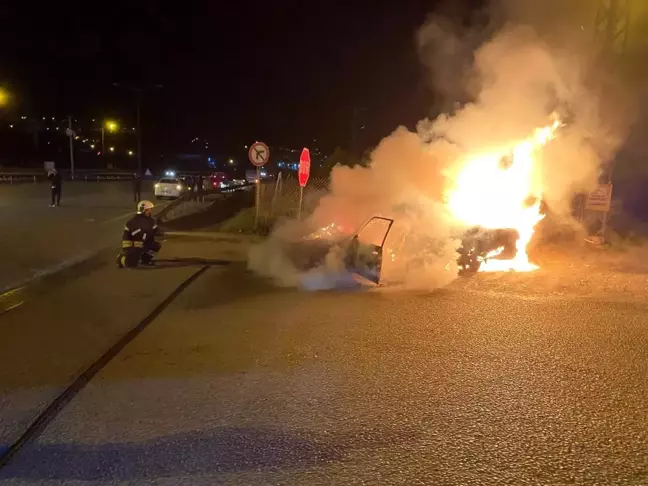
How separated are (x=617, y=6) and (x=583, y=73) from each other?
2.02m

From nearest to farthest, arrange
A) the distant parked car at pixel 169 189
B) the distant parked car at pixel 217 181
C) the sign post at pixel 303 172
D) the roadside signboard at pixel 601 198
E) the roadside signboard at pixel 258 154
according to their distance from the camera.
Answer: the roadside signboard at pixel 601 198 → the roadside signboard at pixel 258 154 → the sign post at pixel 303 172 → the distant parked car at pixel 169 189 → the distant parked car at pixel 217 181

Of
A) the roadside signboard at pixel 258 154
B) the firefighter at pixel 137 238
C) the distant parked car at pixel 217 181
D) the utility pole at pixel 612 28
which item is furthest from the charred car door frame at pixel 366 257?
the distant parked car at pixel 217 181

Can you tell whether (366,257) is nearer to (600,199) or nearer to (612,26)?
(600,199)

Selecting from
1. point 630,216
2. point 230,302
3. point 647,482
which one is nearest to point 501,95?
point 230,302

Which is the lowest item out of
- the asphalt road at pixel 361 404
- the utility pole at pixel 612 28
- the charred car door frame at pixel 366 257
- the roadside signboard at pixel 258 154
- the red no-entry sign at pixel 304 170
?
the asphalt road at pixel 361 404

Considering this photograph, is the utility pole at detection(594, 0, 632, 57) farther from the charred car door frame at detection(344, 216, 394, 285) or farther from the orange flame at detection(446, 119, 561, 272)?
the charred car door frame at detection(344, 216, 394, 285)

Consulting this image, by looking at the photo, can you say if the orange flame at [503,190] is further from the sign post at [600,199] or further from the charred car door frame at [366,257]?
the sign post at [600,199]

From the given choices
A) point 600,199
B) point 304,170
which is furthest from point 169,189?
point 600,199

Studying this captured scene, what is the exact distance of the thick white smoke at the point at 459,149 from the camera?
10289 millimetres

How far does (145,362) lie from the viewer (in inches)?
222

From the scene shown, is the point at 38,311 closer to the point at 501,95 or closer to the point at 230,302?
the point at 230,302

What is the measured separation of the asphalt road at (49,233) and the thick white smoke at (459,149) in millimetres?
3846

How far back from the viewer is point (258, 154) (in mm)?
16047

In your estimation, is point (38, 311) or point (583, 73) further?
point (583, 73)
